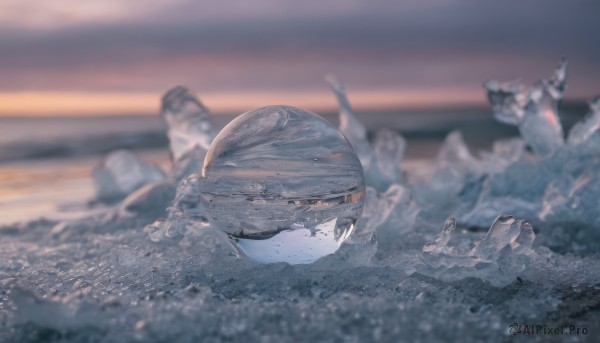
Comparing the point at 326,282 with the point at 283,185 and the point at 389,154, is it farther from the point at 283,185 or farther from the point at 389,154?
the point at 389,154

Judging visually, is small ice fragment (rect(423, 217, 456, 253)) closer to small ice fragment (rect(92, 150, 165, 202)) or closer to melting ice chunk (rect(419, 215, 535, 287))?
melting ice chunk (rect(419, 215, 535, 287))

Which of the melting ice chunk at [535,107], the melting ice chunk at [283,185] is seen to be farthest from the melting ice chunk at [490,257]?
the melting ice chunk at [535,107]

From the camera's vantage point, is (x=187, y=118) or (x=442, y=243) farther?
(x=187, y=118)

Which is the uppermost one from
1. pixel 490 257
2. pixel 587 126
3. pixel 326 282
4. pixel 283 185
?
pixel 587 126

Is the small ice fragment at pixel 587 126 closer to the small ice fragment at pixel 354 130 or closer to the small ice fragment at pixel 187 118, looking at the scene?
the small ice fragment at pixel 354 130

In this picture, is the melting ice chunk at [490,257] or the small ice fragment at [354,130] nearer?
the melting ice chunk at [490,257]

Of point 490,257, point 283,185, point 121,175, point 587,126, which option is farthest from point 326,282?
point 121,175

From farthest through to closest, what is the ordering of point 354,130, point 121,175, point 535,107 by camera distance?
point 121,175 < point 354,130 < point 535,107

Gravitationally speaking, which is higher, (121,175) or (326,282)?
(326,282)
